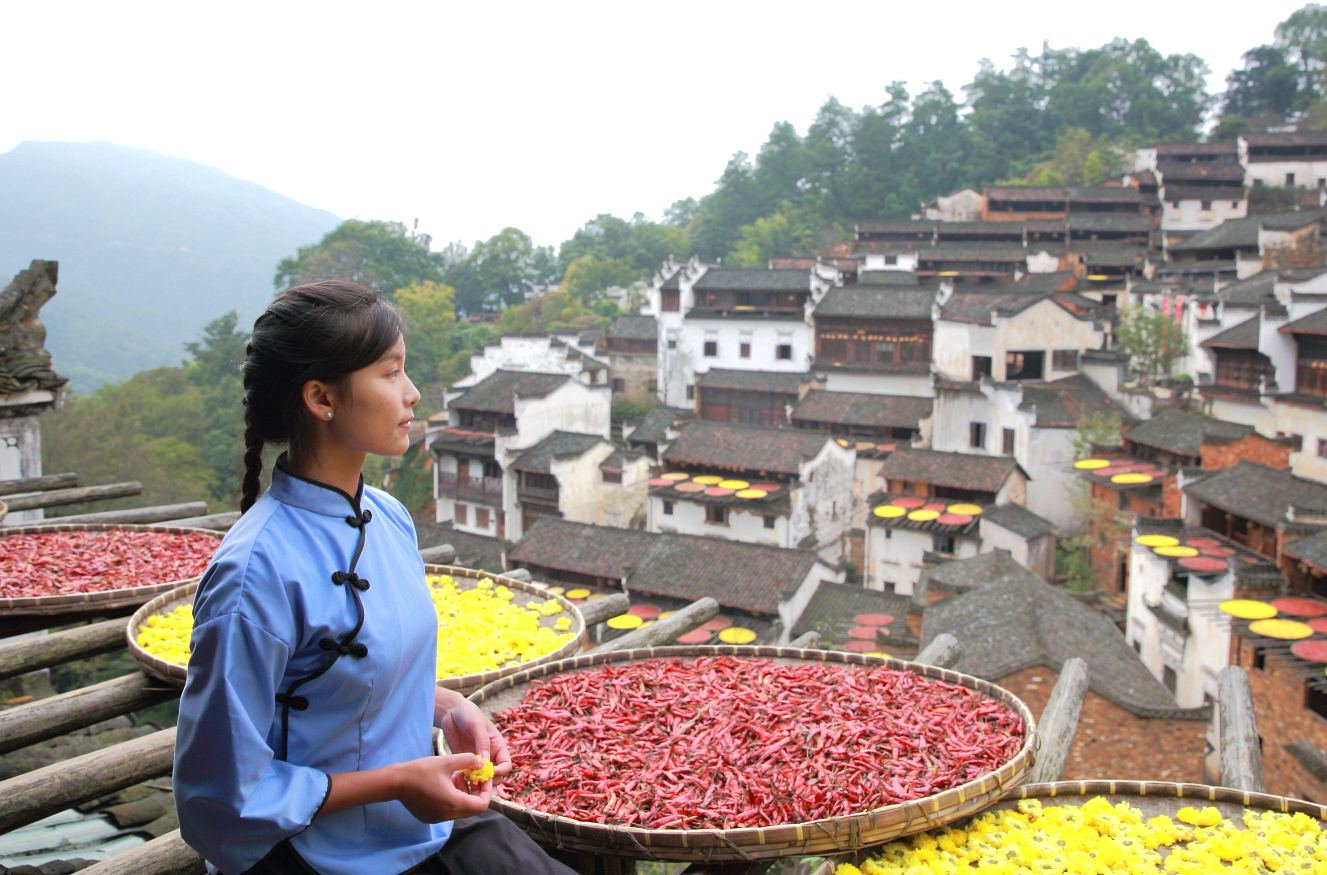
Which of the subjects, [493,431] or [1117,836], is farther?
[493,431]

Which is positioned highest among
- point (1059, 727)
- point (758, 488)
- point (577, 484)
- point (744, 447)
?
point (1059, 727)

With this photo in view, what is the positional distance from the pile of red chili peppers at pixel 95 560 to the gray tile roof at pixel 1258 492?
697 inches

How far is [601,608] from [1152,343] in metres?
31.5

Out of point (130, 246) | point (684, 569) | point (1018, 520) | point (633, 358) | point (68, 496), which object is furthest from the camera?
point (130, 246)

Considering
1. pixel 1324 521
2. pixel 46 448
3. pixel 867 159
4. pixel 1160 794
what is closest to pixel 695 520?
pixel 1324 521

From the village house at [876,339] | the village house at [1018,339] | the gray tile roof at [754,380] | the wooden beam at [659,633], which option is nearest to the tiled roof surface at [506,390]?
the gray tile roof at [754,380]

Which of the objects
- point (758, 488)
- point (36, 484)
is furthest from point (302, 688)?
point (758, 488)

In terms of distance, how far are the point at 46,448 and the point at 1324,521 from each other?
107 ft

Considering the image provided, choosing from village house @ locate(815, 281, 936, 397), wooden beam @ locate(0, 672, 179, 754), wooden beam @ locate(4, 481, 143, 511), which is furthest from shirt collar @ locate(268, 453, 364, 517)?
village house @ locate(815, 281, 936, 397)

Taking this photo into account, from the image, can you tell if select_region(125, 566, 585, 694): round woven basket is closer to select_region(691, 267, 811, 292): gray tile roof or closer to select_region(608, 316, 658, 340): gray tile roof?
select_region(691, 267, 811, 292): gray tile roof

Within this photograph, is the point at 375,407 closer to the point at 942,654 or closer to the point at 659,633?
the point at 659,633

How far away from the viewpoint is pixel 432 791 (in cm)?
254

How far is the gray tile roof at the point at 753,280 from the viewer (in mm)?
38688

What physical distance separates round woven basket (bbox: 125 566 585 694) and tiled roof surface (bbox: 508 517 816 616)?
16.3 m
